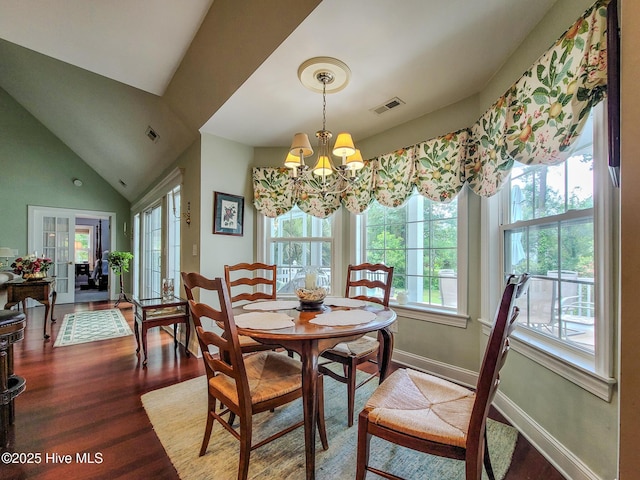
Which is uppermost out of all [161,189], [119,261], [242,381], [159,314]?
[161,189]

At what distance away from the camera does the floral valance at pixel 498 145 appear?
1.28 meters

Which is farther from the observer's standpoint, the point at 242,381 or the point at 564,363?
the point at 564,363

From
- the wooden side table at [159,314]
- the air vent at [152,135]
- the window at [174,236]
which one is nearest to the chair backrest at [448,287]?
the wooden side table at [159,314]

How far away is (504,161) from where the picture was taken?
1.89 metres

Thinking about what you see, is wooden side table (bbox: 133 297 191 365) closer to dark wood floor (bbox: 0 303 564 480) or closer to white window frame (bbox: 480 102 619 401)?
dark wood floor (bbox: 0 303 564 480)

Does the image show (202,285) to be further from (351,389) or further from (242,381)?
(351,389)

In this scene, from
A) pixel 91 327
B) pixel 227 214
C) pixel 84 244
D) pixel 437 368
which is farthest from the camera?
pixel 84 244

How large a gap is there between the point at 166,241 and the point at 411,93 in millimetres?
3780

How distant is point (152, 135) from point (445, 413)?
4311 millimetres

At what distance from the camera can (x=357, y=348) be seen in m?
1.99

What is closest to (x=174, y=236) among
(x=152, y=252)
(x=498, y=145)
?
(x=152, y=252)

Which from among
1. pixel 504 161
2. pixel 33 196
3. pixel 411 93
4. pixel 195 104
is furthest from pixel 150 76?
pixel 33 196

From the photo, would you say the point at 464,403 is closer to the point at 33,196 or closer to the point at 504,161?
the point at 504,161

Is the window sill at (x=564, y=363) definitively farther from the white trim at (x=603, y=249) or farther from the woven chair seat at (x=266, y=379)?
the woven chair seat at (x=266, y=379)
